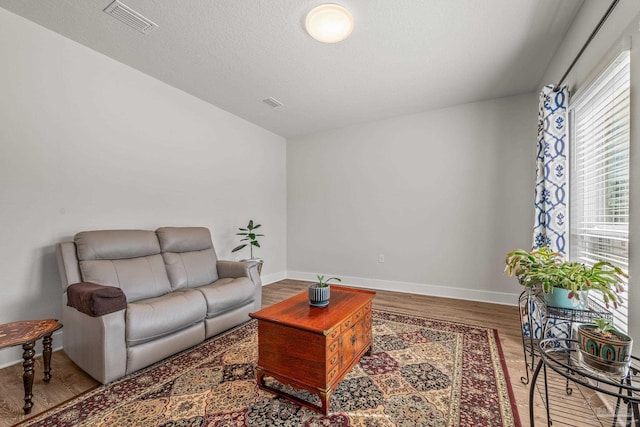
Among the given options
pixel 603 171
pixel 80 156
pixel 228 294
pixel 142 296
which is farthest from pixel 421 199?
pixel 80 156

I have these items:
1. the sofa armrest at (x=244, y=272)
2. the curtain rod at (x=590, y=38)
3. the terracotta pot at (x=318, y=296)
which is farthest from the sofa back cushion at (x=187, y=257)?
the curtain rod at (x=590, y=38)

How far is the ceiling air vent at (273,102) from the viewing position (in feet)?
12.5

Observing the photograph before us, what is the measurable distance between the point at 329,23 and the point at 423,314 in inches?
123

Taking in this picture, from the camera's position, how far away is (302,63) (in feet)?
9.59

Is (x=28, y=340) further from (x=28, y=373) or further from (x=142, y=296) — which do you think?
(x=142, y=296)

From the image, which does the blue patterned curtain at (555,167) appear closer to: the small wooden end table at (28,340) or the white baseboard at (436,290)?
the white baseboard at (436,290)

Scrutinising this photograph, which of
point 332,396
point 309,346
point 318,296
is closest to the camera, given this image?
point 309,346

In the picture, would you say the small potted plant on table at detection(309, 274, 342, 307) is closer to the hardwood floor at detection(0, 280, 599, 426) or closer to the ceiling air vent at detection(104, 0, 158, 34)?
the hardwood floor at detection(0, 280, 599, 426)

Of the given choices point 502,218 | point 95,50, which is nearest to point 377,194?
point 502,218

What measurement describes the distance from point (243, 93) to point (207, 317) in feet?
8.78

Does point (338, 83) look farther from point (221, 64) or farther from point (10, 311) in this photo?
point (10, 311)

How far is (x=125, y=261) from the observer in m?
2.61

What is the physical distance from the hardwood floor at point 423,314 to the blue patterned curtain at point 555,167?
3.32 feet

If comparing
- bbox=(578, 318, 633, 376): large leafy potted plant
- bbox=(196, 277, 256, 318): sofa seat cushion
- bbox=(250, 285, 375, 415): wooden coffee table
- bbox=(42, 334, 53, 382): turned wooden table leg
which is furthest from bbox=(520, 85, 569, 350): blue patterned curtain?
bbox=(42, 334, 53, 382): turned wooden table leg
